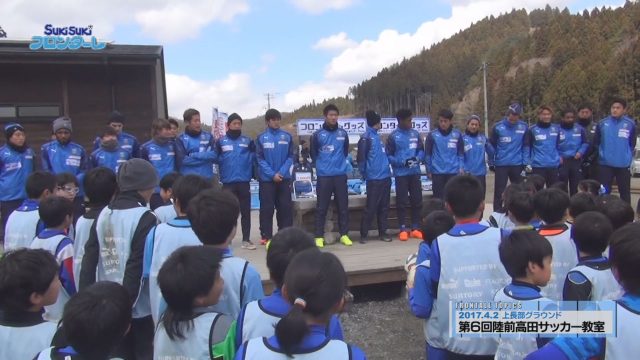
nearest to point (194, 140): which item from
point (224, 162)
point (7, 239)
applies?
point (224, 162)

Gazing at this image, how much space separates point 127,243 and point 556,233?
8.46ft

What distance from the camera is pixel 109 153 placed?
639cm

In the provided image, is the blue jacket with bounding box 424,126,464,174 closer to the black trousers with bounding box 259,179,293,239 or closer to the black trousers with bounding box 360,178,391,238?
the black trousers with bounding box 360,178,391,238

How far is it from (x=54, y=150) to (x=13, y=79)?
19.4 feet

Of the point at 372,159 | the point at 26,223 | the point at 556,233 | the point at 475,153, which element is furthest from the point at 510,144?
the point at 26,223

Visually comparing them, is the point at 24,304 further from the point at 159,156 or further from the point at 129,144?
the point at 129,144

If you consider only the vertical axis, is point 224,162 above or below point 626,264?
above

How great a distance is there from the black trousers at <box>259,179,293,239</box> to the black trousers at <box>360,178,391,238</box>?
3.46ft

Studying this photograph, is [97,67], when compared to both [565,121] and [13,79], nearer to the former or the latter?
[13,79]

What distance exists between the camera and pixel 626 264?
1850 millimetres

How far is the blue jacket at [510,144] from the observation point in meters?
7.75

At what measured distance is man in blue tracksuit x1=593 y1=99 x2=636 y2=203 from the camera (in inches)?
293

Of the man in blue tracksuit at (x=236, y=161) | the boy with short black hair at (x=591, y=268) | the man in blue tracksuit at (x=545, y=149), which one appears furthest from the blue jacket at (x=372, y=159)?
the boy with short black hair at (x=591, y=268)

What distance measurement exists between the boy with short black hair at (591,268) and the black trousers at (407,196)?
427 centimetres
